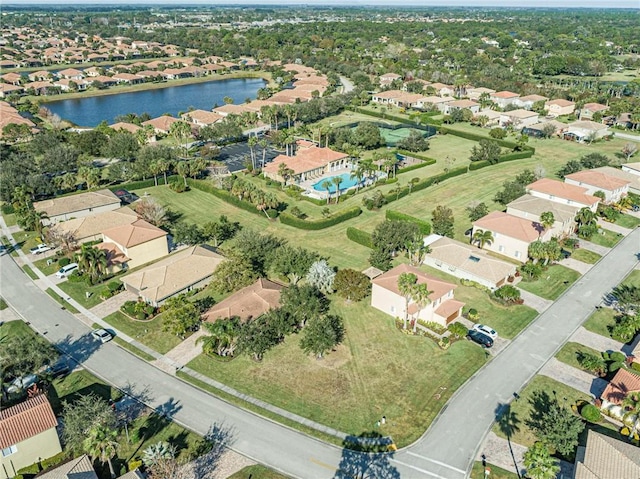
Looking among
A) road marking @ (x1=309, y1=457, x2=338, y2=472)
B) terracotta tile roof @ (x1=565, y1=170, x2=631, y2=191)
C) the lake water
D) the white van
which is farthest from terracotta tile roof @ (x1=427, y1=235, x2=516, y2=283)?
the lake water

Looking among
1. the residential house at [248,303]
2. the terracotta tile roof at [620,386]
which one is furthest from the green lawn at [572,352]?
the residential house at [248,303]

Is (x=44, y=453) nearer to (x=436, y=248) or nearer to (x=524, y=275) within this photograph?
(x=436, y=248)

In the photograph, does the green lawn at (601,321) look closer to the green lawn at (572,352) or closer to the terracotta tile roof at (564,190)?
the green lawn at (572,352)

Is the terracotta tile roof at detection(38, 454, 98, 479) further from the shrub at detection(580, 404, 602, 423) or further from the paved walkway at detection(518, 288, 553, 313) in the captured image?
the paved walkway at detection(518, 288, 553, 313)

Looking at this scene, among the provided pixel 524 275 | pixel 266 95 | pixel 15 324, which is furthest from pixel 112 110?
pixel 524 275

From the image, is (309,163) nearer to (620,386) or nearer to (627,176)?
(627,176)

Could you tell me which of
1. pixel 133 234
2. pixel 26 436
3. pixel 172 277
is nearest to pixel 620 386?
pixel 172 277
